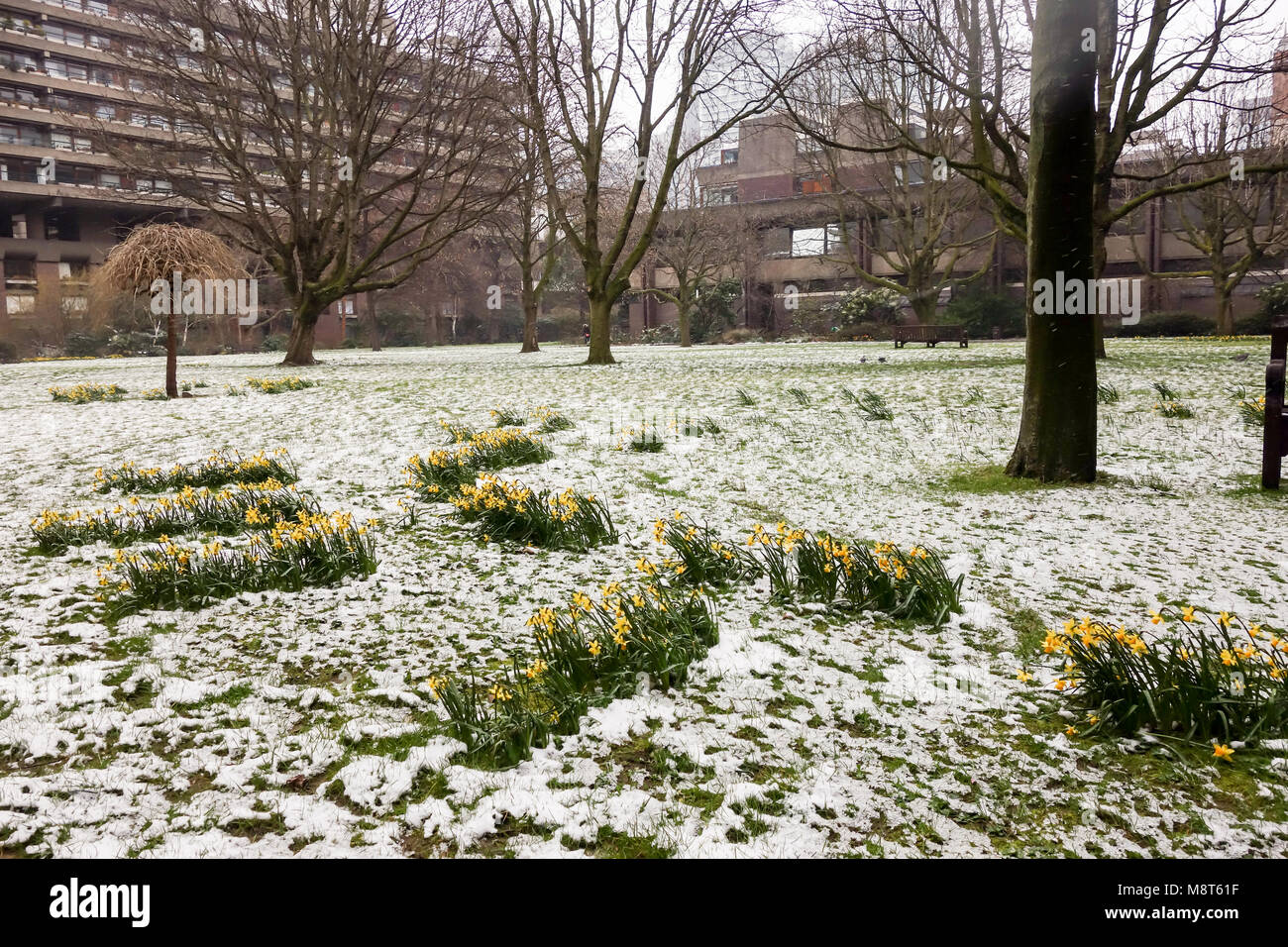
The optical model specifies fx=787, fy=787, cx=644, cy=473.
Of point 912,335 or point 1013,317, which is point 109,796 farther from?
point 1013,317

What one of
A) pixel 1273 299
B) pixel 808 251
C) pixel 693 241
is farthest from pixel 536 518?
pixel 808 251

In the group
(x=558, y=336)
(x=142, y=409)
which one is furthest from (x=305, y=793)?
(x=558, y=336)

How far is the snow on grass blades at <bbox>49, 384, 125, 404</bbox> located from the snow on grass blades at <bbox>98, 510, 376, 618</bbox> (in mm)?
10850

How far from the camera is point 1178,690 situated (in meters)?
2.80

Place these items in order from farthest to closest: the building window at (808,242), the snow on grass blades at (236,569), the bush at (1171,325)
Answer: the building window at (808,242), the bush at (1171,325), the snow on grass blades at (236,569)

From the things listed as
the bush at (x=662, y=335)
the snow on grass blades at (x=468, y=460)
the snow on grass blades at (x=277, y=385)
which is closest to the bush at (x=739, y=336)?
the bush at (x=662, y=335)

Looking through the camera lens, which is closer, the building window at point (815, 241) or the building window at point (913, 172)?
the building window at point (913, 172)

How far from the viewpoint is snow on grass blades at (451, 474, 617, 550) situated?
5195 mm

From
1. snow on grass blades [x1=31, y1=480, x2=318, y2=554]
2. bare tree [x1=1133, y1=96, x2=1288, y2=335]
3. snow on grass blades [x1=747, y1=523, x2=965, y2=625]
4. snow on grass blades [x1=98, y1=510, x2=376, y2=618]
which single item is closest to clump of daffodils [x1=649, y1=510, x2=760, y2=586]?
snow on grass blades [x1=747, y1=523, x2=965, y2=625]

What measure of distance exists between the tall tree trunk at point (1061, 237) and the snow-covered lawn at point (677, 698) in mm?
482

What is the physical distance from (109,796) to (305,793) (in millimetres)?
605

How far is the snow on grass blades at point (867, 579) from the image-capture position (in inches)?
155

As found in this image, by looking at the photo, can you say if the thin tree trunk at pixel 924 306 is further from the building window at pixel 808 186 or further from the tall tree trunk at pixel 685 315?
the building window at pixel 808 186
